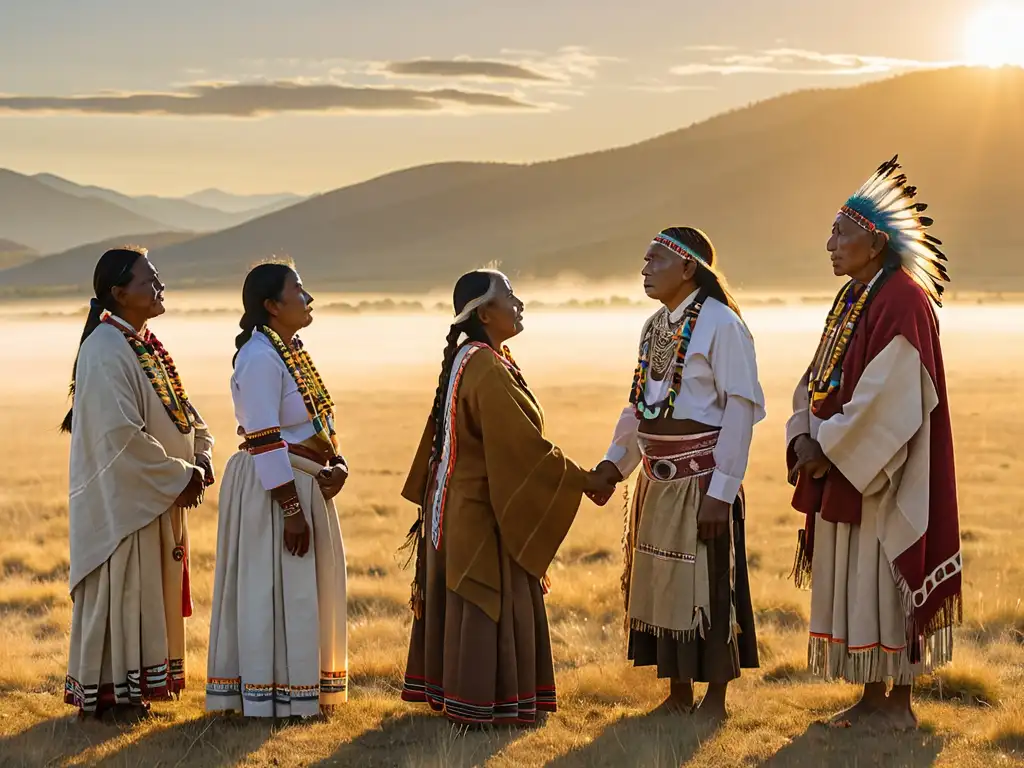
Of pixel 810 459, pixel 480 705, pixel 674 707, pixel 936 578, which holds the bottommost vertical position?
pixel 674 707

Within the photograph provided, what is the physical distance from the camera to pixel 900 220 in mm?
6168

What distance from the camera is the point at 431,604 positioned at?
6.34m

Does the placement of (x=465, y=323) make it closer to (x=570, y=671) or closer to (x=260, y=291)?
(x=260, y=291)

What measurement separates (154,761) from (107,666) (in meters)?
0.69

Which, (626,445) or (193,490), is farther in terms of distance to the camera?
(626,445)

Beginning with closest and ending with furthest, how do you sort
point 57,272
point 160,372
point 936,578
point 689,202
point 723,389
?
point 723,389 → point 936,578 → point 160,372 → point 689,202 → point 57,272

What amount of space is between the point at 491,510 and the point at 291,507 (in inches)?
37.1

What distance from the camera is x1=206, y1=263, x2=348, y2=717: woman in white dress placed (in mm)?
6168

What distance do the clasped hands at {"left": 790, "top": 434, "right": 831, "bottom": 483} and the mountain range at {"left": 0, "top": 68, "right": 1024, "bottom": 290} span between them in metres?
114

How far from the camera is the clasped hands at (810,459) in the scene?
20.3 feet

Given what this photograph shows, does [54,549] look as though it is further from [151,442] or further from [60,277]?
[60,277]

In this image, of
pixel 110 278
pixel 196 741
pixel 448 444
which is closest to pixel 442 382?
pixel 448 444

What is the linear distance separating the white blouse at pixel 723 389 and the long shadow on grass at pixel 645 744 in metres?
1.11

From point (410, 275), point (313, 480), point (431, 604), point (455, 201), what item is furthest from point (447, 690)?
point (455, 201)
